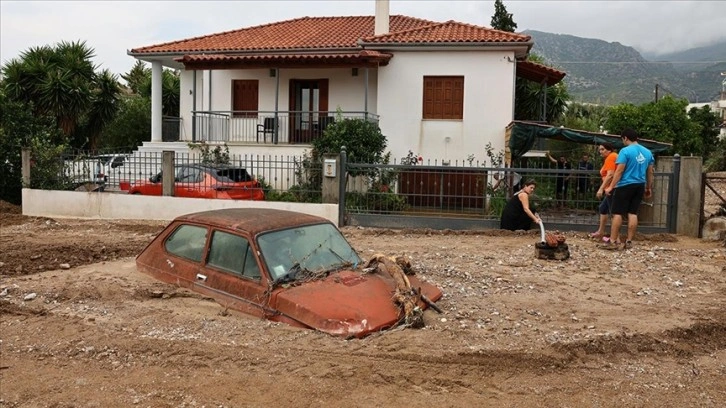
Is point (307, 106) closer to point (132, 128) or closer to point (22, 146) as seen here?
point (22, 146)

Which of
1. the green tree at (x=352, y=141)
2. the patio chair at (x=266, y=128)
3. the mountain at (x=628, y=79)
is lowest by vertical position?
the green tree at (x=352, y=141)

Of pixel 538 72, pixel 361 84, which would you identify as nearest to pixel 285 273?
pixel 361 84

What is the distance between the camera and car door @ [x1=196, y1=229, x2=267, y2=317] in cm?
635

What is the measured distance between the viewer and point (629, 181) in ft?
33.9

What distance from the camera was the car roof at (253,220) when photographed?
679 centimetres

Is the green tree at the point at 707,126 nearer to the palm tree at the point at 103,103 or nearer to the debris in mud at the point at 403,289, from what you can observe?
the palm tree at the point at 103,103

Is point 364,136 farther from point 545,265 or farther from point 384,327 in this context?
point 384,327

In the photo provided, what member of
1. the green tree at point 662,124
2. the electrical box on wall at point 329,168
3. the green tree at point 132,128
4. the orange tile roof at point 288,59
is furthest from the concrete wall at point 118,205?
the green tree at point 662,124

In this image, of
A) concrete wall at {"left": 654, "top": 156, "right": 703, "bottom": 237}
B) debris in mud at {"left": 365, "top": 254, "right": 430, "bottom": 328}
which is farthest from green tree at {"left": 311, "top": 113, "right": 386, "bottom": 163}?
debris in mud at {"left": 365, "top": 254, "right": 430, "bottom": 328}

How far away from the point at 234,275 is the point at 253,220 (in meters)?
0.68

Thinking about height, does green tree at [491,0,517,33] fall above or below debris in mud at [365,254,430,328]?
above

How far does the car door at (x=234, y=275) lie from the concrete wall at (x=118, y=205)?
7098 millimetres

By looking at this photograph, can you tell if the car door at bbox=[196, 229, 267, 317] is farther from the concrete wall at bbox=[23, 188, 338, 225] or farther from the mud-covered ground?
the concrete wall at bbox=[23, 188, 338, 225]

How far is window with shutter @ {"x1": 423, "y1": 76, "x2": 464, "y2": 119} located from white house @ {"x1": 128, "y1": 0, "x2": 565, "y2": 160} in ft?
0.10
